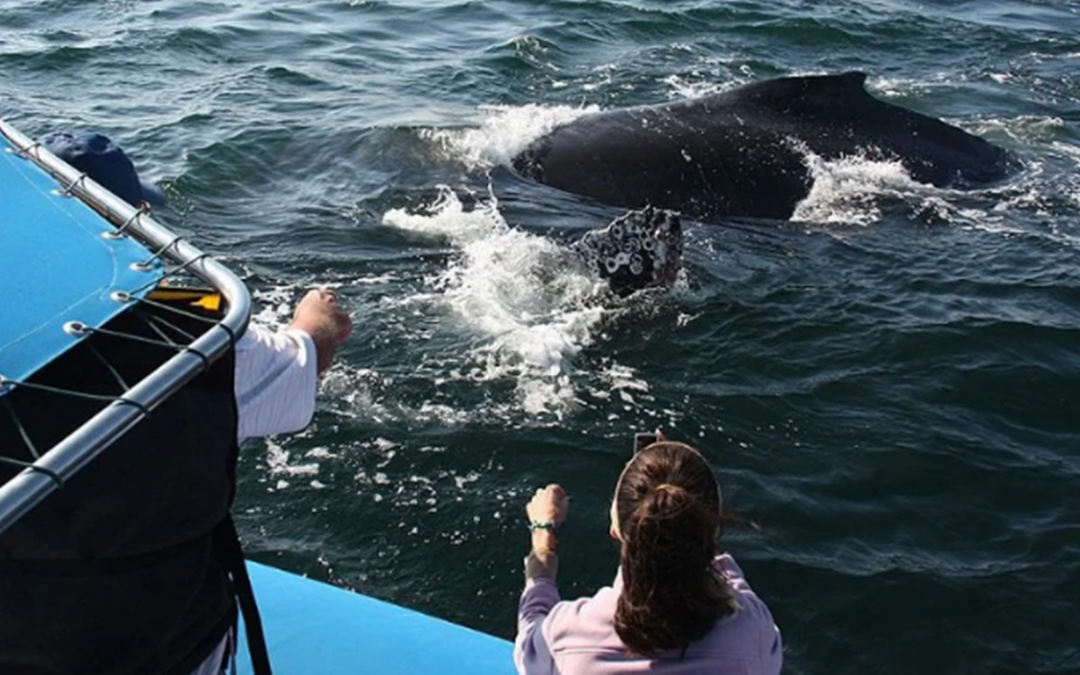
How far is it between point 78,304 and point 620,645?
4.90ft

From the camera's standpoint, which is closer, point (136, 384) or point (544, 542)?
point (136, 384)

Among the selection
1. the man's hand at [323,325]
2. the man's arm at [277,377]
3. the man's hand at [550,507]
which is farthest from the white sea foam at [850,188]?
the man's arm at [277,377]

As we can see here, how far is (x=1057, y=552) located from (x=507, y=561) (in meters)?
2.59

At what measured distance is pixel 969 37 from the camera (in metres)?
16.0

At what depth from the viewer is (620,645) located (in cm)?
282

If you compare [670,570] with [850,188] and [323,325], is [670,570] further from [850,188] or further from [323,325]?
[850,188]

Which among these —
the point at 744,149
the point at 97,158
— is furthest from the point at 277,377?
the point at 744,149

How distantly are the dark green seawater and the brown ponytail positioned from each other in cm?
223

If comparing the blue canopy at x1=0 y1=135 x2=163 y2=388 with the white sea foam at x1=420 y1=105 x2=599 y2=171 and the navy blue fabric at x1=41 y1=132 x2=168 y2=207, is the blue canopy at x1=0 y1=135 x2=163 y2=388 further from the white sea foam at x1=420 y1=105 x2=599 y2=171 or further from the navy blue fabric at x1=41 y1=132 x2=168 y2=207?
the white sea foam at x1=420 y1=105 x2=599 y2=171

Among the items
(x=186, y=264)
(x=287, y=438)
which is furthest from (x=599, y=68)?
(x=186, y=264)

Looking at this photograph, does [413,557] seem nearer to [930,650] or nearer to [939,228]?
[930,650]

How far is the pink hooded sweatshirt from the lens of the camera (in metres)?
2.78

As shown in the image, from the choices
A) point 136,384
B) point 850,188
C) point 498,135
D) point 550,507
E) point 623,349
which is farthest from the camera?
point 498,135

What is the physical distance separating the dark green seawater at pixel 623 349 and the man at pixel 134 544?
2.74 metres
